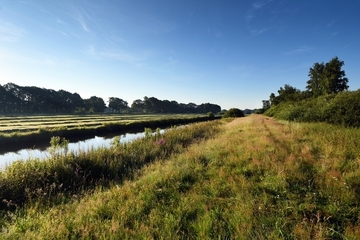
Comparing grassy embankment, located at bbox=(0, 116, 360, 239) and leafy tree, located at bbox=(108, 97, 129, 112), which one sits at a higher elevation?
leafy tree, located at bbox=(108, 97, 129, 112)

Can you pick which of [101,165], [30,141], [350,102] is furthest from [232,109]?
[101,165]

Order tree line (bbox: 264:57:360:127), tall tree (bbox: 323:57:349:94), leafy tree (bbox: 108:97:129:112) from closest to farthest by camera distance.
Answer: tree line (bbox: 264:57:360:127) → tall tree (bbox: 323:57:349:94) → leafy tree (bbox: 108:97:129:112)

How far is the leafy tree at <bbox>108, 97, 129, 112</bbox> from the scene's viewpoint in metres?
123

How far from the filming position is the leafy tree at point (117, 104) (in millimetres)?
122938

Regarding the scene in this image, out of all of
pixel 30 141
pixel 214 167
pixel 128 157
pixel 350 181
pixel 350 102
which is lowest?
pixel 30 141

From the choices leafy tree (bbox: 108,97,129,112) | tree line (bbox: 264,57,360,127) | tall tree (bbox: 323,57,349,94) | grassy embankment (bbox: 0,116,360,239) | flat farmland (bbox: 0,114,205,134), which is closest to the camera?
grassy embankment (bbox: 0,116,360,239)

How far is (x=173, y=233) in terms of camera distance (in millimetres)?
3158

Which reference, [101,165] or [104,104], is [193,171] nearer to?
[101,165]

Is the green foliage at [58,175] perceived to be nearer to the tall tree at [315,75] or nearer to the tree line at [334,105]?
the tree line at [334,105]

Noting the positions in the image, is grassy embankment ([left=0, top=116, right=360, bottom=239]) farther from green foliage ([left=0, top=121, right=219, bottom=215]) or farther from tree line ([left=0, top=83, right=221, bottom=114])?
tree line ([left=0, top=83, right=221, bottom=114])

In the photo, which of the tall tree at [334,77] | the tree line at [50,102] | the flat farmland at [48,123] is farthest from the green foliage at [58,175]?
the tree line at [50,102]

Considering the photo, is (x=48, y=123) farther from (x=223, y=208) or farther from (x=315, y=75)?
(x=315, y=75)

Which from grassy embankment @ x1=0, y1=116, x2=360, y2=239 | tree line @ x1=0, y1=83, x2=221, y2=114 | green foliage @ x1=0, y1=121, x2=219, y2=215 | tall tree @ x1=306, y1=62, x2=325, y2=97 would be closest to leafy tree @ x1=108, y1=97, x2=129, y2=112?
tree line @ x1=0, y1=83, x2=221, y2=114

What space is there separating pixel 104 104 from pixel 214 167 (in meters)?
121
